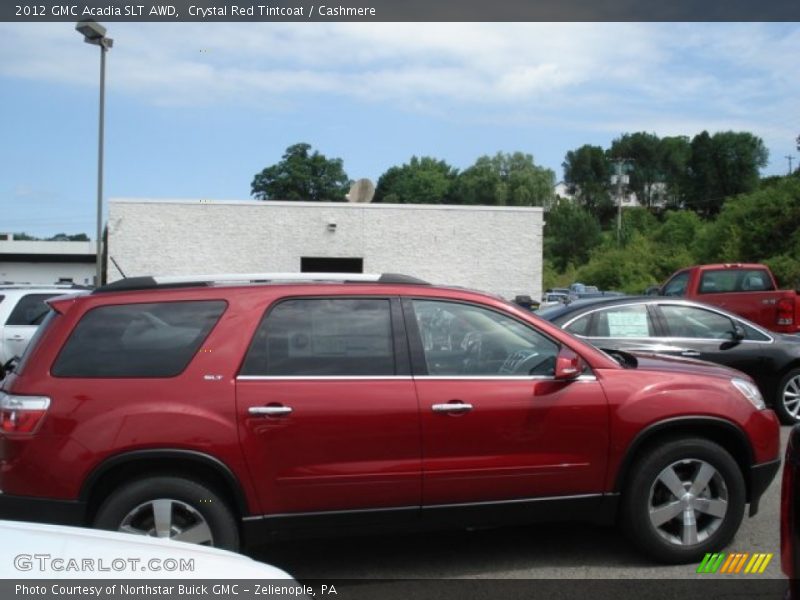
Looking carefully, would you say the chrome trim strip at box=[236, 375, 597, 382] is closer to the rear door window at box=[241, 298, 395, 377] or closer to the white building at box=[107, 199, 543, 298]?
the rear door window at box=[241, 298, 395, 377]

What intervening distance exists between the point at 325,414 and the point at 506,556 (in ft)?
5.57

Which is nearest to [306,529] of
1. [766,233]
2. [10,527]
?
[10,527]

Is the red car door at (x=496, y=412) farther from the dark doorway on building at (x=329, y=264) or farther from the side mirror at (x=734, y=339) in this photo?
the dark doorway on building at (x=329, y=264)

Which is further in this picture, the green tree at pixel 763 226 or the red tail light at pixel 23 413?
the green tree at pixel 763 226

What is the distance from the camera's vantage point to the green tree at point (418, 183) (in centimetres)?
10138

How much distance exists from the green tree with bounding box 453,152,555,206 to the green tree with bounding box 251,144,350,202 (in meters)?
14.8

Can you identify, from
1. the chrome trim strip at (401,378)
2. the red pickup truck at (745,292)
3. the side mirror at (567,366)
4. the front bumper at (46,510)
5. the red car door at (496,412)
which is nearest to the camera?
the front bumper at (46,510)

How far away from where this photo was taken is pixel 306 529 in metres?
4.41

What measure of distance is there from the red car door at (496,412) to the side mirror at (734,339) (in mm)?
5028

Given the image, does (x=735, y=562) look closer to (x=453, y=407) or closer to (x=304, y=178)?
(x=453, y=407)

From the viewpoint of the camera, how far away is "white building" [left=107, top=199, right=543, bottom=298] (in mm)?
26828

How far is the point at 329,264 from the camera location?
28297mm

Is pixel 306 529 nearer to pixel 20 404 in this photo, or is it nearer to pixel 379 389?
pixel 379 389

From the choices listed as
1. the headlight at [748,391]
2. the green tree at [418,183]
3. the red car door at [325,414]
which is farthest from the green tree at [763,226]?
the green tree at [418,183]
